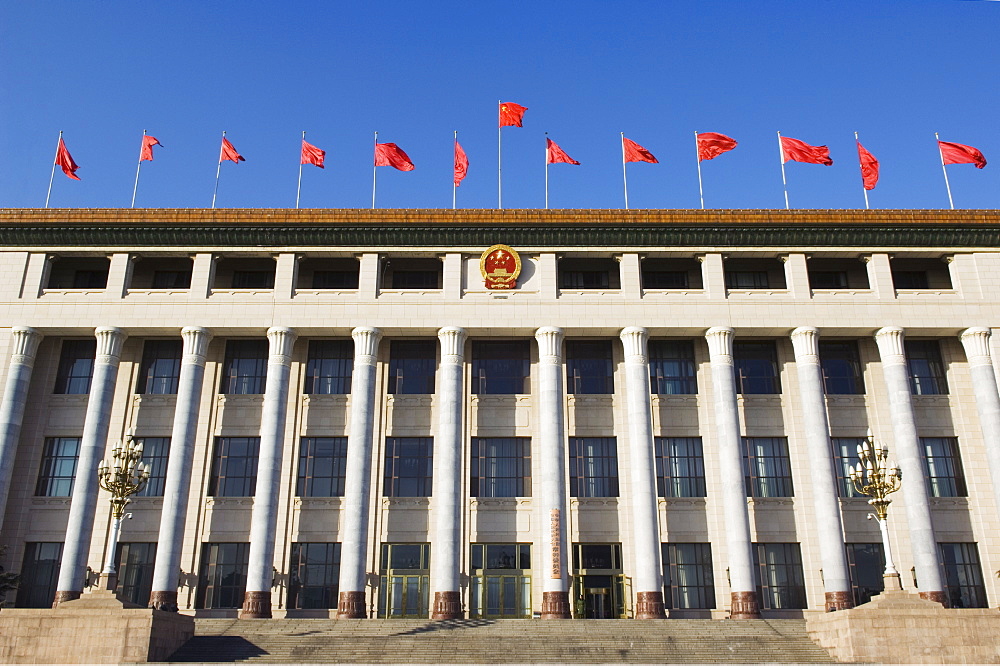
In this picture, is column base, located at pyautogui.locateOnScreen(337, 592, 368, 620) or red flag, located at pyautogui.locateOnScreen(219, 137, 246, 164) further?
red flag, located at pyautogui.locateOnScreen(219, 137, 246, 164)

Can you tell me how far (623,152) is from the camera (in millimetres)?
38812

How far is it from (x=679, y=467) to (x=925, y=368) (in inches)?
483

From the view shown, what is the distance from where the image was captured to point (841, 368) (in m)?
38.5

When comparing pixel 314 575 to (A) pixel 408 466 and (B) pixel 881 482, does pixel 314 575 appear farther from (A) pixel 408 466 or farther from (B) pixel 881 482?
(B) pixel 881 482

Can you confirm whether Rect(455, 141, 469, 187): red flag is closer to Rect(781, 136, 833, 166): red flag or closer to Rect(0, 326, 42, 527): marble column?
Rect(781, 136, 833, 166): red flag

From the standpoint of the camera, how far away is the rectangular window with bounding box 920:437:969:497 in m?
36.2

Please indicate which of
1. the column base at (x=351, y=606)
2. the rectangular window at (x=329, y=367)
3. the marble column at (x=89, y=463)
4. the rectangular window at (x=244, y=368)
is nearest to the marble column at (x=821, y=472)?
the column base at (x=351, y=606)

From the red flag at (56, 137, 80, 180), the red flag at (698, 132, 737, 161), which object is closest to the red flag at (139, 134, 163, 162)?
the red flag at (56, 137, 80, 180)

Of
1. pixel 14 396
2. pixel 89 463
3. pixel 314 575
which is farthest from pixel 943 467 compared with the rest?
pixel 14 396

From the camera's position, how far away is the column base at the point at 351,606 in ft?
106

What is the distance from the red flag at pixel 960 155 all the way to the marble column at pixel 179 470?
109ft

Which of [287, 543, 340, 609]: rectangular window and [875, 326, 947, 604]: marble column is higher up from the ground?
[875, 326, 947, 604]: marble column

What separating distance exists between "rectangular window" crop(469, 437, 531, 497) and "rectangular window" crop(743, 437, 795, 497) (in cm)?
945

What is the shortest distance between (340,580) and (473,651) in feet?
26.7
